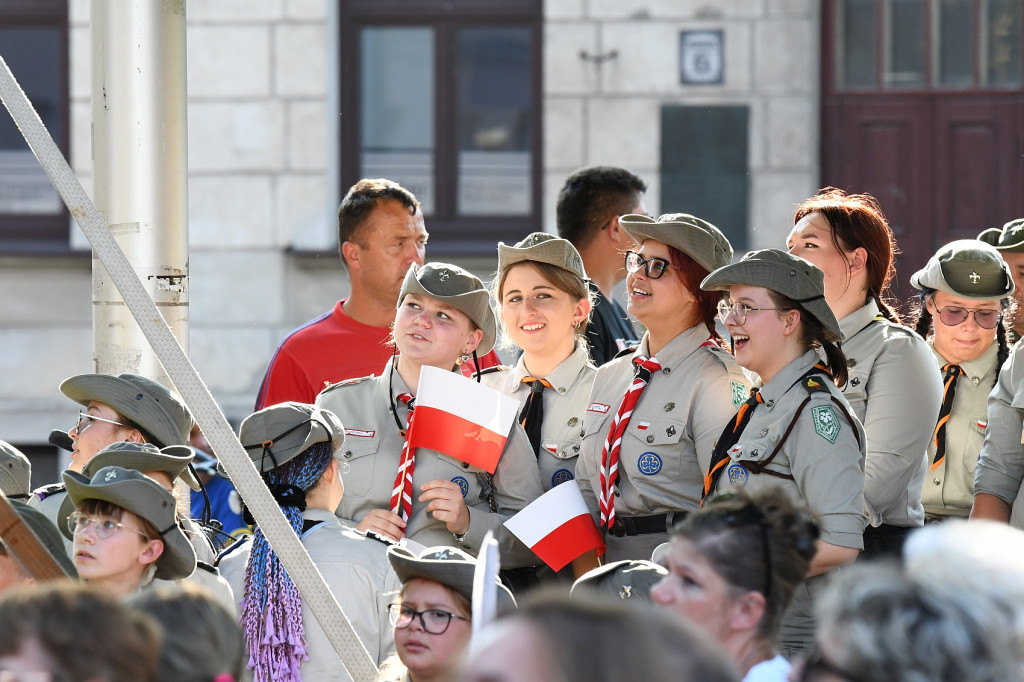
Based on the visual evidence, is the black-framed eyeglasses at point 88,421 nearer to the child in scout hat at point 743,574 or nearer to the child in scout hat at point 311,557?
the child in scout hat at point 311,557

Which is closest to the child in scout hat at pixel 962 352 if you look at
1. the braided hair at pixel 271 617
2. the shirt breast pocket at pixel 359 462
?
the shirt breast pocket at pixel 359 462

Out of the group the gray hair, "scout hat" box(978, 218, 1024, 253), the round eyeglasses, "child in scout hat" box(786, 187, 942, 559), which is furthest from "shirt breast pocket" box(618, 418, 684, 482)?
the gray hair

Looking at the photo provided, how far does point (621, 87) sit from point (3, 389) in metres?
4.19

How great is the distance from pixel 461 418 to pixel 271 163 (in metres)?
4.92

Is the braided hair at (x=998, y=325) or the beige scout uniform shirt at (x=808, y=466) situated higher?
the braided hair at (x=998, y=325)

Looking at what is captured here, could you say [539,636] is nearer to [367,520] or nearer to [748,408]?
[748,408]

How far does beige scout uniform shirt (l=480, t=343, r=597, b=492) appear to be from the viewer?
398cm

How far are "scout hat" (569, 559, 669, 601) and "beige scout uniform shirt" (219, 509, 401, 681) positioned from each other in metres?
0.59

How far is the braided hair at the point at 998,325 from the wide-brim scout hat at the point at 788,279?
116 cm

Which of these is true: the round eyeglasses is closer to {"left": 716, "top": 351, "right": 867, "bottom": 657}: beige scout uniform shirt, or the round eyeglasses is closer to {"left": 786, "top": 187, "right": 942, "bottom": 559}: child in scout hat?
{"left": 716, "top": 351, "right": 867, "bottom": 657}: beige scout uniform shirt

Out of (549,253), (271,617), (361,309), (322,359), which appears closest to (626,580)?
(271,617)

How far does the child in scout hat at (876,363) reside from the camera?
3.55 meters

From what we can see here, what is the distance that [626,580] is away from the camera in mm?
2686

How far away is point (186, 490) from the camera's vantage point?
4.01m
